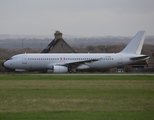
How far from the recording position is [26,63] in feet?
128

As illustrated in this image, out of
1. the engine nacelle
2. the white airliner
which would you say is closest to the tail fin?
the white airliner

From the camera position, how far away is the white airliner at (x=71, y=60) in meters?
39.2

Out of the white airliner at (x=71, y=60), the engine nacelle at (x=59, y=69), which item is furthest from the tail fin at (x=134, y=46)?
the engine nacelle at (x=59, y=69)

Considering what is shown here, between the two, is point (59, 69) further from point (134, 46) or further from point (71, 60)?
point (134, 46)

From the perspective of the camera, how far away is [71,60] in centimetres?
4038

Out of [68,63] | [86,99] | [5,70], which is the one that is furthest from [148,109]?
[5,70]

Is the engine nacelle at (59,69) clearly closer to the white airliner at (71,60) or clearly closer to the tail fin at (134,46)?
the white airliner at (71,60)

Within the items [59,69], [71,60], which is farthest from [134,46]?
[59,69]

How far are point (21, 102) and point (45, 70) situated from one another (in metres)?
29.0

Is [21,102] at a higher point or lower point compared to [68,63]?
lower

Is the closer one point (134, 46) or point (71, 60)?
point (71, 60)

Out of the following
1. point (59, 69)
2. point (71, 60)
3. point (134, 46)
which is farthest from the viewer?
point (134, 46)

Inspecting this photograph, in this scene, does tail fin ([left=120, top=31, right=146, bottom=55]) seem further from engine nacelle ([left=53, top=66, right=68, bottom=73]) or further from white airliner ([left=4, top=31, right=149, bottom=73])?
engine nacelle ([left=53, top=66, right=68, bottom=73])

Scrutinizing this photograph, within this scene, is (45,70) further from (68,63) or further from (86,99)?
(86,99)
